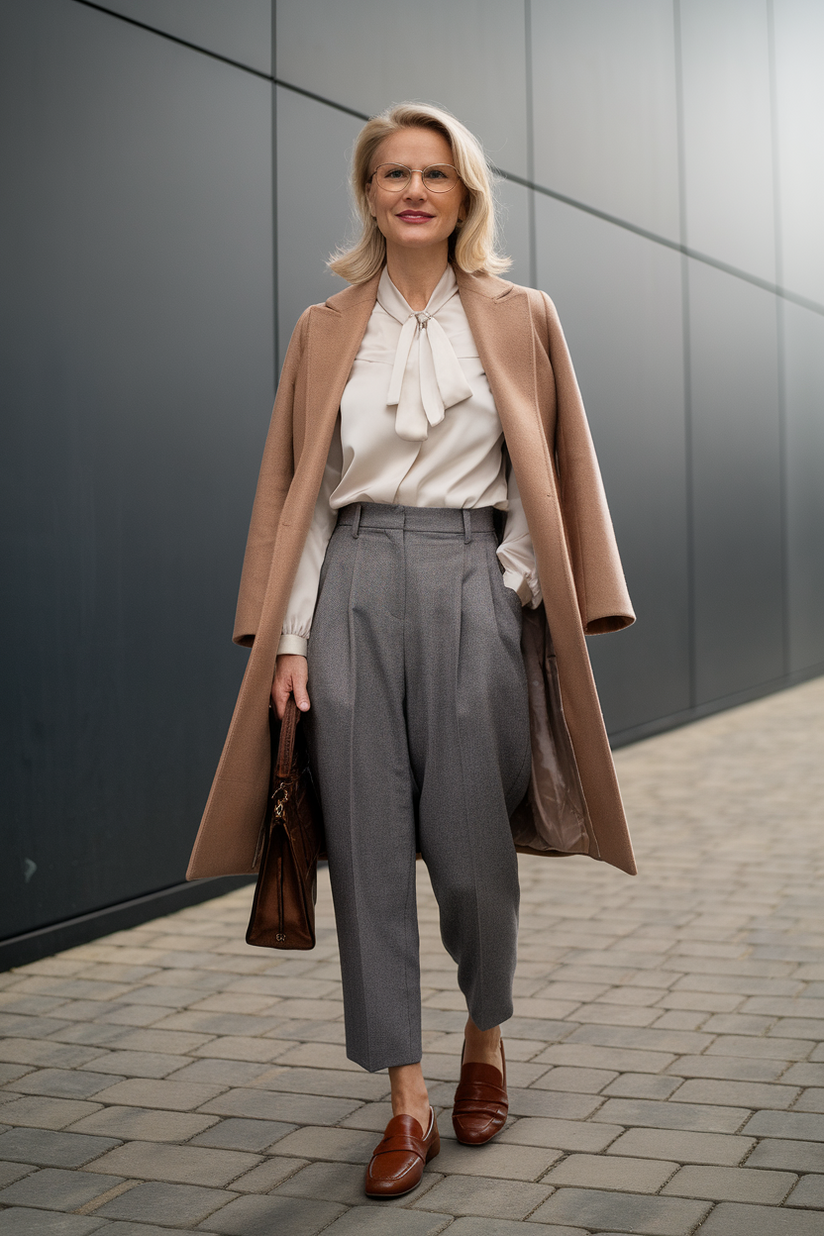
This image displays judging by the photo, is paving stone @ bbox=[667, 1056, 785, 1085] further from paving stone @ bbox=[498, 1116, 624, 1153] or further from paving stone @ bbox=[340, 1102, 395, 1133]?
paving stone @ bbox=[340, 1102, 395, 1133]

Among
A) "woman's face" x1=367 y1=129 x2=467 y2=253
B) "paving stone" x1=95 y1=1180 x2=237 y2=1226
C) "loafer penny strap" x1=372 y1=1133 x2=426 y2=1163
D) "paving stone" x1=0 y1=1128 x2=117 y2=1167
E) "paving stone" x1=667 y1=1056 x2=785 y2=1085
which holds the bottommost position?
"paving stone" x1=95 y1=1180 x2=237 y2=1226

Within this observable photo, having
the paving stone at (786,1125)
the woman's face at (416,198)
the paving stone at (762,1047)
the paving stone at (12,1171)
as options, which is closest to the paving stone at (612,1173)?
the paving stone at (786,1125)

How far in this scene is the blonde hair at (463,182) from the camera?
2.79 metres

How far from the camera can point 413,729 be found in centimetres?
277

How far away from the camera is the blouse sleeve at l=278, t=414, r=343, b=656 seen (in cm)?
282

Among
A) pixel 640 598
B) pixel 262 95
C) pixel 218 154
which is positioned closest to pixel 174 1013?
pixel 218 154

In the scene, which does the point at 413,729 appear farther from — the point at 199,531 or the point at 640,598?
the point at 640,598

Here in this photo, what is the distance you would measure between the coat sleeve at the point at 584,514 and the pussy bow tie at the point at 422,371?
24 centimetres

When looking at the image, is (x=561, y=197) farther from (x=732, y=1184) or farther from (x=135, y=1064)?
(x=732, y=1184)

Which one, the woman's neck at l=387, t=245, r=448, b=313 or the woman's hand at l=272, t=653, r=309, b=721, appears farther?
the woman's neck at l=387, t=245, r=448, b=313

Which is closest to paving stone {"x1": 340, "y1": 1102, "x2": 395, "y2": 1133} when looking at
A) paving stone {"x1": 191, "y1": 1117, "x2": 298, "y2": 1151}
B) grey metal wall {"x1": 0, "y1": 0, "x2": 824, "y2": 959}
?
paving stone {"x1": 191, "y1": 1117, "x2": 298, "y2": 1151}

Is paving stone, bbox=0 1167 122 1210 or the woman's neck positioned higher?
the woman's neck

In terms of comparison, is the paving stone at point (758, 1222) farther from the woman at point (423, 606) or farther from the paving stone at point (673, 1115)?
the woman at point (423, 606)

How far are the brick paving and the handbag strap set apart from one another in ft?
2.68
